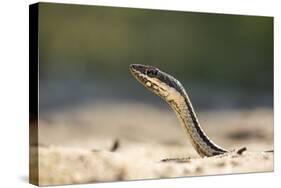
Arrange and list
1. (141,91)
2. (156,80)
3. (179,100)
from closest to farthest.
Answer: (141,91) < (156,80) < (179,100)

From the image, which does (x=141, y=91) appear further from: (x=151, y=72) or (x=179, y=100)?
(x=179, y=100)

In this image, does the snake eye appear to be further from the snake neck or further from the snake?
the snake neck

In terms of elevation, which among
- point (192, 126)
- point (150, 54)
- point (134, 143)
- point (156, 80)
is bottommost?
point (134, 143)

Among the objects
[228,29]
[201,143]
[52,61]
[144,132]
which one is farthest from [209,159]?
[52,61]

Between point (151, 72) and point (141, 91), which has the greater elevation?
point (151, 72)

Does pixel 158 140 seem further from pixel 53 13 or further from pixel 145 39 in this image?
pixel 53 13

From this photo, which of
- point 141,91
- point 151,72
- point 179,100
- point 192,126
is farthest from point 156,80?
point 192,126

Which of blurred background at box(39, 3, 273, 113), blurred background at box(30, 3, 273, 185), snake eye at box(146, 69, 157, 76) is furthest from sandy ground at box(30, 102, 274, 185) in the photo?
snake eye at box(146, 69, 157, 76)
